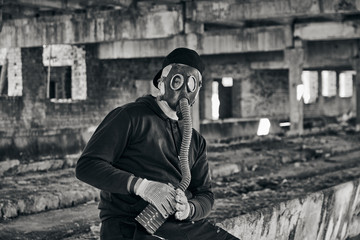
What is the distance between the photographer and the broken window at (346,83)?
133 feet

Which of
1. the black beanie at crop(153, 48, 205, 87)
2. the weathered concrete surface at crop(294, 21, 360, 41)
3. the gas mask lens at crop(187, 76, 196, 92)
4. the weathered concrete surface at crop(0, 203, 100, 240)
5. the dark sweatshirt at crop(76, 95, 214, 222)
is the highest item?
the weathered concrete surface at crop(294, 21, 360, 41)

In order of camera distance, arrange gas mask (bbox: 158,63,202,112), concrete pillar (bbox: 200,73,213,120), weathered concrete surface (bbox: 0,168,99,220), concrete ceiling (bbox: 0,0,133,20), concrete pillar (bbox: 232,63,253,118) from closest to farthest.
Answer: gas mask (bbox: 158,63,202,112)
weathered concrete surface (bbox: 0,168,99,220)
concrete ceiling (bbox: 0,0,133,20)
concrete pillar (bbox: 200,73,213,120)
concrete pillar (bbox: 232,63,253,118)

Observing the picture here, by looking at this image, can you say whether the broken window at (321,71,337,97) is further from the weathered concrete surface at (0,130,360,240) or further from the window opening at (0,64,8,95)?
the weathered concrete surface at (0,130,360,240)

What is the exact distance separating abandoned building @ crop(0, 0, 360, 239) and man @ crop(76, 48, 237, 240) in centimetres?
808

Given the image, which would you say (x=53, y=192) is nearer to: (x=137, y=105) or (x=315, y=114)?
(x=137, y=105)

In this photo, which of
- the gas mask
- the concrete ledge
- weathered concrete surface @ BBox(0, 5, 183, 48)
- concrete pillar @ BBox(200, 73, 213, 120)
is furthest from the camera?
concrete pillar @ BBox(200, 73, 213, 120)

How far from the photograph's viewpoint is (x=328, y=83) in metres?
37.4

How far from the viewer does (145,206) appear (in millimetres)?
3582

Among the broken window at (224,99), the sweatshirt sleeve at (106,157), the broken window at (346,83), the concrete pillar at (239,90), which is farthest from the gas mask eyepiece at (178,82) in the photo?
the broken window at (346,83)

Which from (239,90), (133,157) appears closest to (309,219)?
(133,157)

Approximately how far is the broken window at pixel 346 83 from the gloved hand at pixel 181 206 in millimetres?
38057

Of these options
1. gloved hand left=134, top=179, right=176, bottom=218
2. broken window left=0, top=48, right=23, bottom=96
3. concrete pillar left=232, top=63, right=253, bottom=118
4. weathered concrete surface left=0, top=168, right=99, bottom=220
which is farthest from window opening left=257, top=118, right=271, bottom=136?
gloved hand left=134, top=179, right=176, bottom=218

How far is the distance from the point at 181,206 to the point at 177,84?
0.69m

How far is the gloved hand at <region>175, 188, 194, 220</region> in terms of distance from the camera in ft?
11.7
